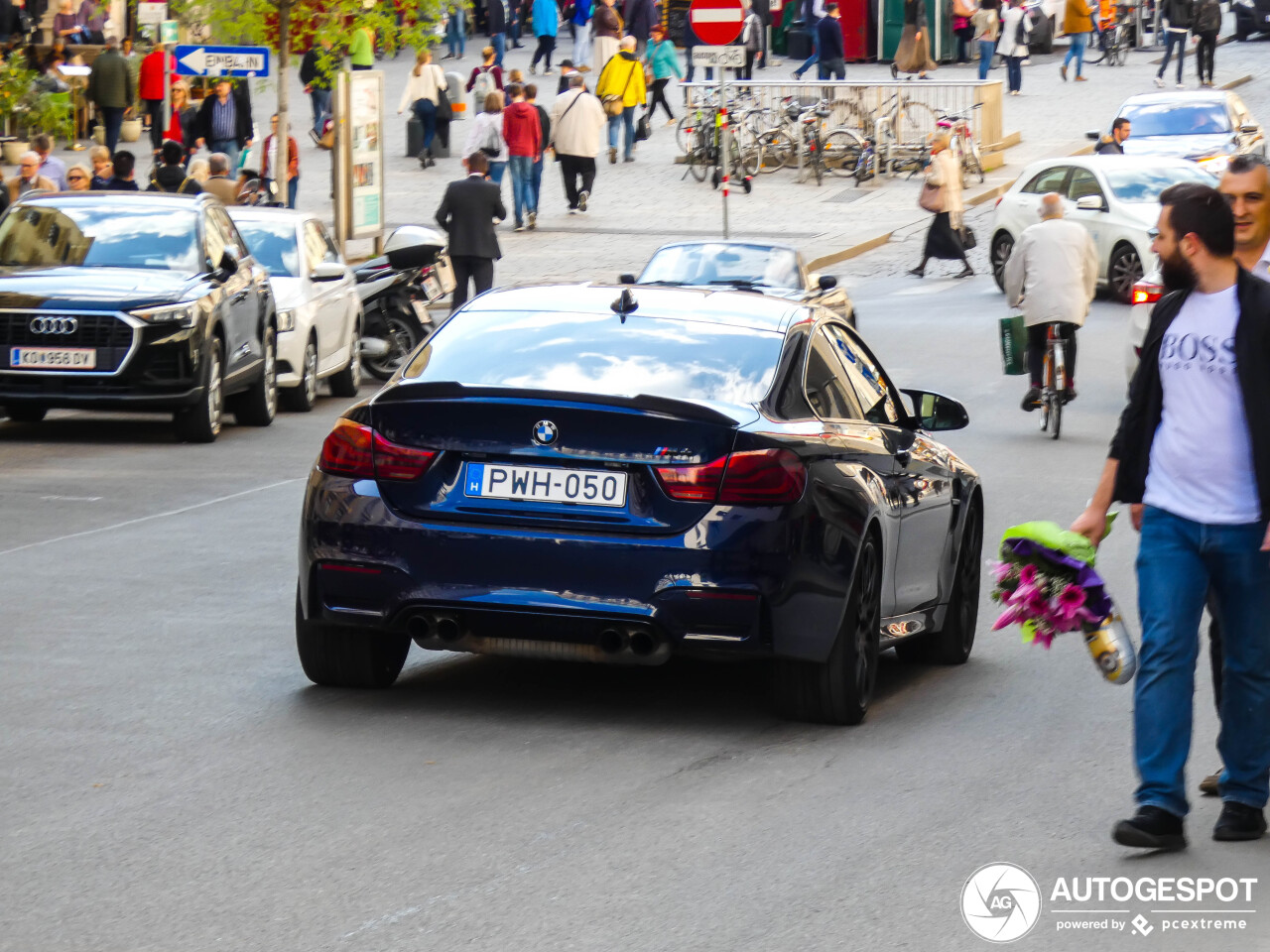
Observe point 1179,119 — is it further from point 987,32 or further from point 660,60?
point 987,32

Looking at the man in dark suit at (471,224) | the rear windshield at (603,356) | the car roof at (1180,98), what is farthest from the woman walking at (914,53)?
the rear windshield at (603,356)

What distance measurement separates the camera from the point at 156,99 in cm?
3831

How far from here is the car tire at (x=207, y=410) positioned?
1609 centimetres

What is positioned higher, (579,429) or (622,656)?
(579,429)

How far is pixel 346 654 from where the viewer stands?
7.70 metres

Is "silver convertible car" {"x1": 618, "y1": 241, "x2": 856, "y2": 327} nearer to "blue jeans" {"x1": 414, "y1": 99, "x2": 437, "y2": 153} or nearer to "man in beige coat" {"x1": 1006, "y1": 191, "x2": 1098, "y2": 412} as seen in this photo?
"man in beige coat" {"x1": 1006, "y1": 191, "x2": 1098, "y2": 412}

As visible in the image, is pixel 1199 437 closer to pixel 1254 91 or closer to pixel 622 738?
pixel 622 738

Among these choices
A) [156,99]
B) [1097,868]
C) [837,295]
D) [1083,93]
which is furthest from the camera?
[1083,93]

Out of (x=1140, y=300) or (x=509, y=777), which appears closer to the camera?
(x=509, y=777)

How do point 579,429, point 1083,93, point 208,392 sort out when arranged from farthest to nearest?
1. point 1083,93
2. point 208,392
3. point 579,429

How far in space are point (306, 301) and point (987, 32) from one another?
107 feet

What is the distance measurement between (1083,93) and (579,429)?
45397 millimetres

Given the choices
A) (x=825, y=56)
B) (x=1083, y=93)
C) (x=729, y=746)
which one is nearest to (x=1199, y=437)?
(x=729, y=746)

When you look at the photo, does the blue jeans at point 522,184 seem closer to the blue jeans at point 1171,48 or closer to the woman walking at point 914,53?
the woman walking at point 914,53
